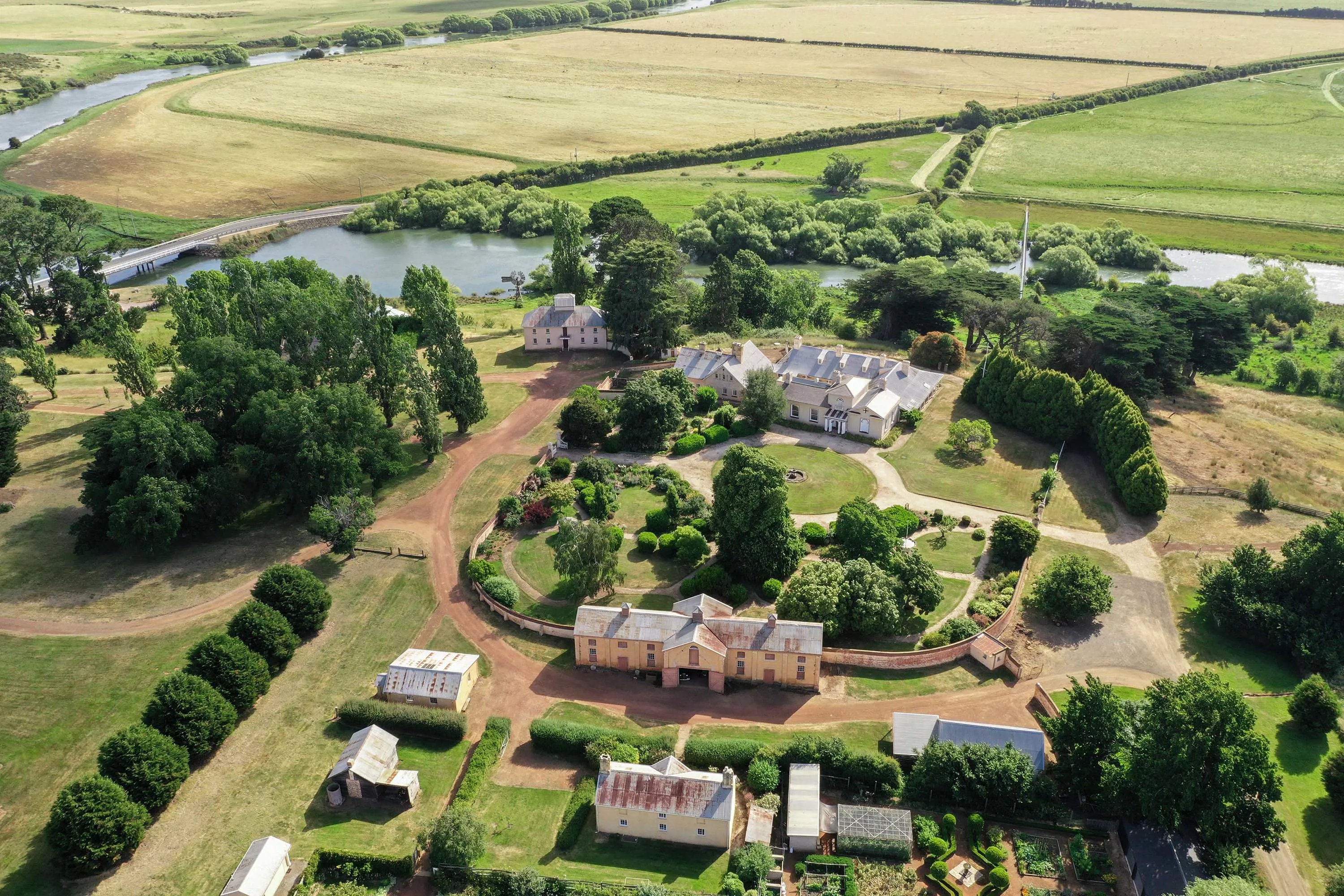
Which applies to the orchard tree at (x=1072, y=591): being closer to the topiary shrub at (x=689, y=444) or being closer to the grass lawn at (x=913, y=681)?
the grass lawn at (x=913, y=681)

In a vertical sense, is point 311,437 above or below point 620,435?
above

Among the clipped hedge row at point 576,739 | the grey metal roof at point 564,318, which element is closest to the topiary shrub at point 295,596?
the clipped hedge row at point 576,739

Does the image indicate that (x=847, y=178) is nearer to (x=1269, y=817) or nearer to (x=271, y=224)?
(x=271, y=224)

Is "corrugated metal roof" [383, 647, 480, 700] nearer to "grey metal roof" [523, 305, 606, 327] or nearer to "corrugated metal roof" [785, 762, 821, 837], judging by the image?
"corrugated metal roof" [785, 762, 821, 837]

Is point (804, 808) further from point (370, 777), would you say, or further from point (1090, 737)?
point (370, 777)

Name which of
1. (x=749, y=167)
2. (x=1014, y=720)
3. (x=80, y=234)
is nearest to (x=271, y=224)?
(x=80, y=234)
